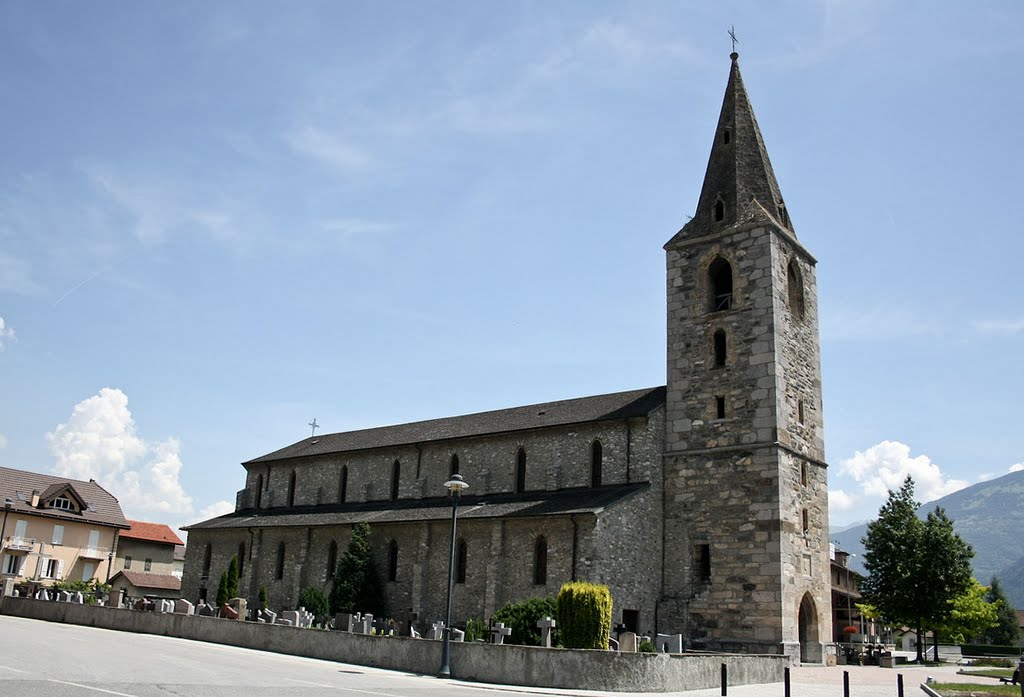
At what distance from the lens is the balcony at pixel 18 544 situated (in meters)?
58.0

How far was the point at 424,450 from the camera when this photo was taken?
4469 centimetres

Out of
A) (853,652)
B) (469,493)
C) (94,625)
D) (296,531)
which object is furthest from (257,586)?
(853,652)

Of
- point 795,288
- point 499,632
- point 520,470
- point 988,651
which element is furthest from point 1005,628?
point 499,632

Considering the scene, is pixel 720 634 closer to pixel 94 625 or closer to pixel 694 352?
pixel 694 352

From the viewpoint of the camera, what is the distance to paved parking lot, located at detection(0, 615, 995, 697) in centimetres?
1500

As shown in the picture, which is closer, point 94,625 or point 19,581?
point 94,625

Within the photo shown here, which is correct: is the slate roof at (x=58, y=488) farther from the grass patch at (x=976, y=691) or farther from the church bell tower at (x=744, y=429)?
the grass patch at (x=976, y=691)

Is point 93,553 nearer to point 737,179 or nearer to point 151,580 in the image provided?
point 151,580

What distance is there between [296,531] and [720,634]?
23.2 meters

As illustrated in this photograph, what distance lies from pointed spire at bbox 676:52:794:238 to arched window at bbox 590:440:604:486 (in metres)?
10.5

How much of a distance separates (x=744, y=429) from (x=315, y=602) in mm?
21656

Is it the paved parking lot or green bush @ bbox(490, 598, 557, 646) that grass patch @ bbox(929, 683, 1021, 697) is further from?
green bush @ bbox(490, 598, 557, 646)

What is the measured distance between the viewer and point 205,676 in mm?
17875

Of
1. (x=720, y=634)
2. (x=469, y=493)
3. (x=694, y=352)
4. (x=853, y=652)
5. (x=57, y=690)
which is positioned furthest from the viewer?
(x=469, y=493)
